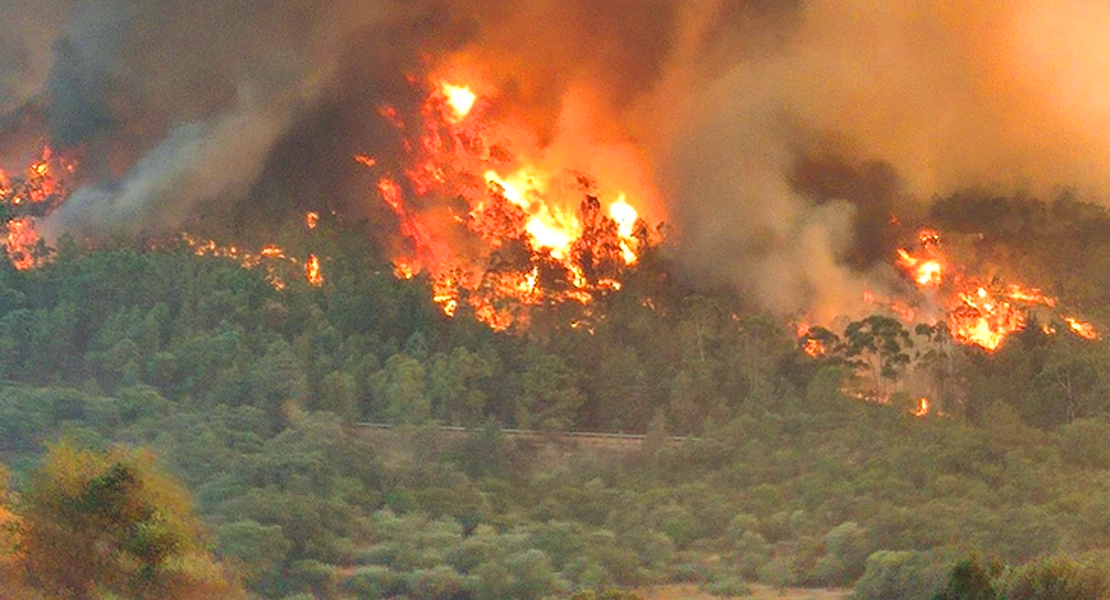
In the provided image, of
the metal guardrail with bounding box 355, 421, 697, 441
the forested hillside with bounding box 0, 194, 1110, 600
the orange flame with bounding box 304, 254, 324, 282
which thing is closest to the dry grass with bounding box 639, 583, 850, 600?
the forested hillside with bounding box 0, 194, 1110, 600

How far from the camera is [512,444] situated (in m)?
21.9

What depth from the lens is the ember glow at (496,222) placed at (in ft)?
82.9

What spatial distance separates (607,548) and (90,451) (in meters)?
6.25

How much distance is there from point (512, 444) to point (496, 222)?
5.32 m

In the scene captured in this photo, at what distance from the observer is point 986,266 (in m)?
24.2

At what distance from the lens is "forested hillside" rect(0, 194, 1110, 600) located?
1780 centimetres

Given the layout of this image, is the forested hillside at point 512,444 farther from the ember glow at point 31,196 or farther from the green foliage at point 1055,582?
the ember glow at point 31,196

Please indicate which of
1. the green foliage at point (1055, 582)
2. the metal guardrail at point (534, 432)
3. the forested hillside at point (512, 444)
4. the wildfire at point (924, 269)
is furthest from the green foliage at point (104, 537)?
the wildfire at point (924, 269)

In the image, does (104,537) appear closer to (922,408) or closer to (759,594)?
(759,594)

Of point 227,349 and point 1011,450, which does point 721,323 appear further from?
point 227,349

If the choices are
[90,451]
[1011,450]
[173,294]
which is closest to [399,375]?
[173,294]

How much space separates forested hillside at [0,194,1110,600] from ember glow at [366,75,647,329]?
53 centimetres

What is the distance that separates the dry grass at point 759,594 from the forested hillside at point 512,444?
25cm

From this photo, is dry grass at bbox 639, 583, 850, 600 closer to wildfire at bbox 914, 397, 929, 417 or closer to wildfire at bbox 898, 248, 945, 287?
wildfire at bbox 914, 397, 929, 417
